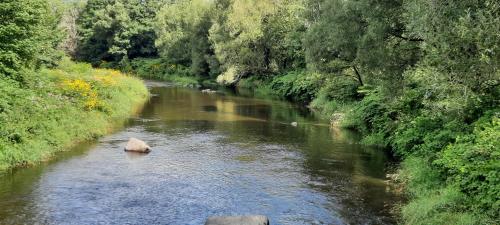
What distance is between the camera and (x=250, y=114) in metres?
41.2

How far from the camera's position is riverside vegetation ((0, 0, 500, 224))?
14.9 metres

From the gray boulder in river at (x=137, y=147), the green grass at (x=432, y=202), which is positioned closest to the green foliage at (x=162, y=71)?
the gray boulder in river at (x=137, y=147)

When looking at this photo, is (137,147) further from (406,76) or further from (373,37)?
(406,76)

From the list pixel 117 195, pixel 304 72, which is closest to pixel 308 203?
pixel 117 195

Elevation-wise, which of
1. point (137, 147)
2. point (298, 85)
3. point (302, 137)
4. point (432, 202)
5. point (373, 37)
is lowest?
point (432, 202)

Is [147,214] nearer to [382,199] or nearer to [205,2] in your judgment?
[382,199]

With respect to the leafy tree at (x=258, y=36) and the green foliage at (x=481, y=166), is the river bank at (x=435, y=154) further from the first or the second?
the leafy tree at (x=258, y=36)

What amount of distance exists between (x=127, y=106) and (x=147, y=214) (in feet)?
83.9

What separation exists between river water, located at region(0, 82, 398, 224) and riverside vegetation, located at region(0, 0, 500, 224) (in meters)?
2.07

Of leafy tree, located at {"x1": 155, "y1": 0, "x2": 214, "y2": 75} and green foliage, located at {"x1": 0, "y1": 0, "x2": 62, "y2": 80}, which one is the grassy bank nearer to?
green foliage, located at {"x1": 0, "y1": 0, "x2": 62, "y2": 80}

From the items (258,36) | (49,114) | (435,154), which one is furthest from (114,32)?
(435,154)

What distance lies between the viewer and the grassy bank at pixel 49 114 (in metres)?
21.6

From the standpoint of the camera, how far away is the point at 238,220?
1506cm

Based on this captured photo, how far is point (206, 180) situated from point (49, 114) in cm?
1099
